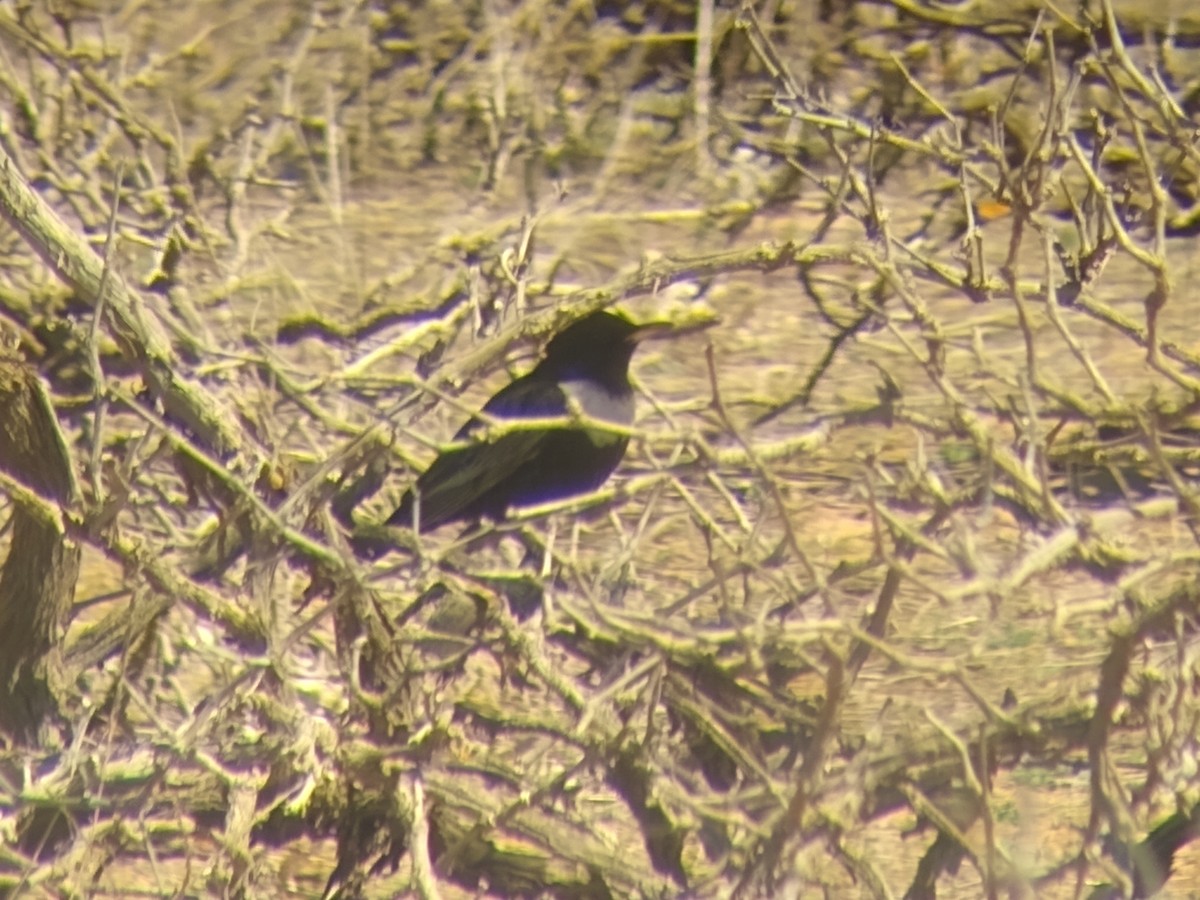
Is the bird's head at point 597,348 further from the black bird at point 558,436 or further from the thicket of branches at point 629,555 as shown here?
the thicket of branches at point 629,555

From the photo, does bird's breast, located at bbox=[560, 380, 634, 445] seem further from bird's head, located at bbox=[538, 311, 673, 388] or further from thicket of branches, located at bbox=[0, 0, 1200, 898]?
thicket of branches, located at bbox=[0, 0, 1200, 898]

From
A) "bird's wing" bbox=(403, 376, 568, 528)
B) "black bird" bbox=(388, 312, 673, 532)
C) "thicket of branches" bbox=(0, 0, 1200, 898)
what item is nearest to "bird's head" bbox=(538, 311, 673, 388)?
"black bird" bbox=(388, 312, 673, 532)

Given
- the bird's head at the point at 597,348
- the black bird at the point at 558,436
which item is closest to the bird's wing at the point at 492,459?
the black bird at the point at 558,436

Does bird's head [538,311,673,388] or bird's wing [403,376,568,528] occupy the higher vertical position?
bird's head [538,311,673,388]

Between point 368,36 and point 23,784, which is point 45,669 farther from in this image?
point 368,36

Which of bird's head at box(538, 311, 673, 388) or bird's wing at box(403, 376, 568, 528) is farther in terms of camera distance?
bird's head at box(538, 311, 673, 388)

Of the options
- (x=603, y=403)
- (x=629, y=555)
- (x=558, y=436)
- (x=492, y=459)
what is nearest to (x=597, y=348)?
(x=603, y=403)

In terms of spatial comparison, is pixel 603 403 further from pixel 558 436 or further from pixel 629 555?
pixel 629 555
